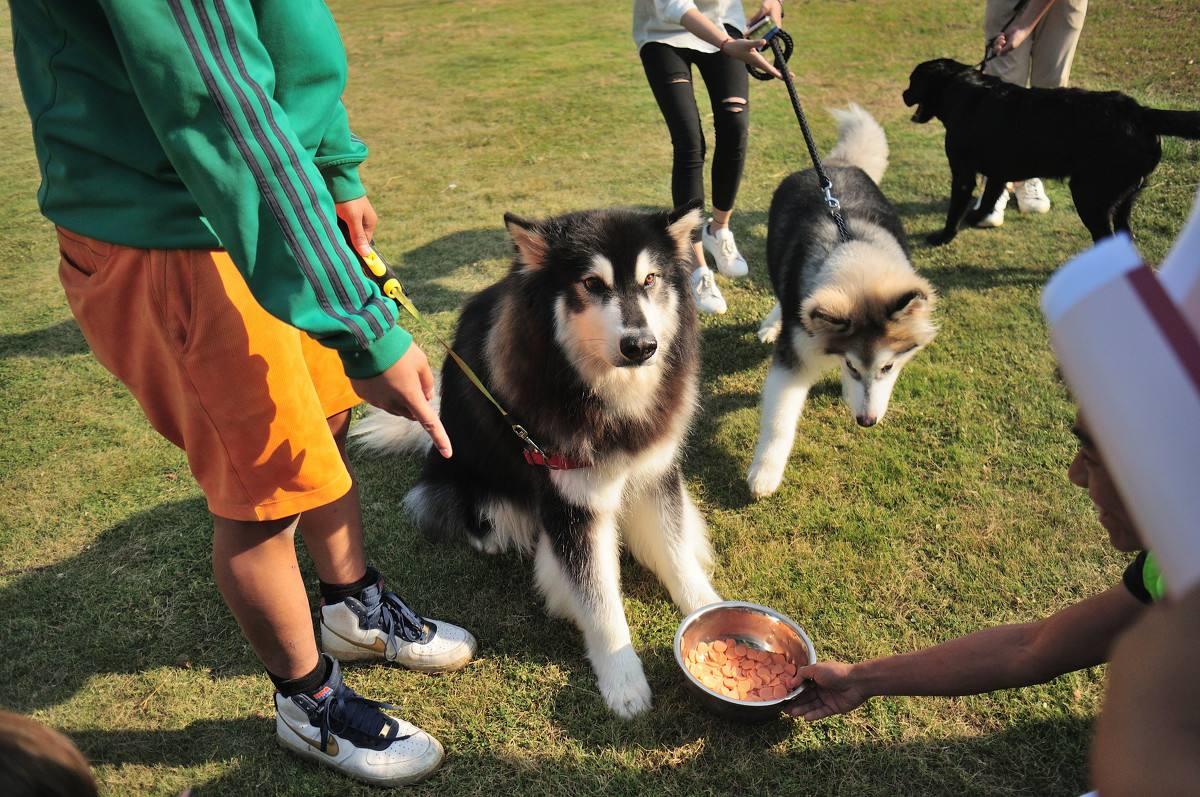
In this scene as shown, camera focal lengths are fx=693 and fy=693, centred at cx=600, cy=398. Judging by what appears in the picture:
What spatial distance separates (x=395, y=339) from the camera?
1.34m

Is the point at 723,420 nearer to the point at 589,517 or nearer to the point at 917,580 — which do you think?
the point at 917,580

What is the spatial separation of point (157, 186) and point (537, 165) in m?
5.57

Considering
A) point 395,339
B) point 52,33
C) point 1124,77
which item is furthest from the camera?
point 1124,77

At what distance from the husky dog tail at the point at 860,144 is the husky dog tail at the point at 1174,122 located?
4.77 ft

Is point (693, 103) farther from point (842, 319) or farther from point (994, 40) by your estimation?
point (994, 40)

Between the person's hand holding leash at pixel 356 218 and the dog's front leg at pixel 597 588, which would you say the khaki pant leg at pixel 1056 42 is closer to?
the dog's front leg at pixel 597 588

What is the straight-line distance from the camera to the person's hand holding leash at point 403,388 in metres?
1.36

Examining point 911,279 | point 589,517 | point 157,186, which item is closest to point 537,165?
point 911,279

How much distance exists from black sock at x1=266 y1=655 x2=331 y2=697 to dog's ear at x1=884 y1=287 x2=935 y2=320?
2.51m

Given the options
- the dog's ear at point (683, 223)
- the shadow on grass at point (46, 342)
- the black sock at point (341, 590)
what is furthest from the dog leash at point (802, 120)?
the shadow on grass at point (46, 342)

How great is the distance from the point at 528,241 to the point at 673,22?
2.13 metres

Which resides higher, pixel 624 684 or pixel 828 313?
pixel 828 313

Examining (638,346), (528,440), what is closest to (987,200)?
(638,346)

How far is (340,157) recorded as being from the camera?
6.19 feet
